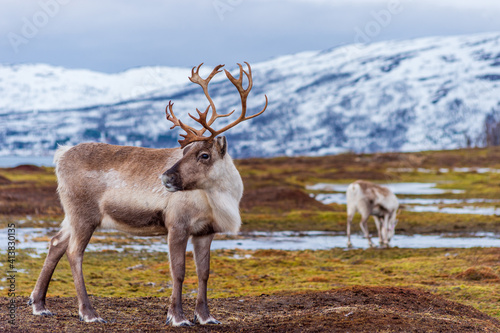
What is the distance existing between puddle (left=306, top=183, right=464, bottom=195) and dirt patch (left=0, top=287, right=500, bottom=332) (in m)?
43.4

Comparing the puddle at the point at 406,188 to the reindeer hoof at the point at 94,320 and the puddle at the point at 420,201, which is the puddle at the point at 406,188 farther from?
the reindeer hoof at the point at 94,320

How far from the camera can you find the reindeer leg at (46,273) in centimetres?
1114

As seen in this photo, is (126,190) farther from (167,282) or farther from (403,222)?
(403,222)

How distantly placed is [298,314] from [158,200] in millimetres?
3458

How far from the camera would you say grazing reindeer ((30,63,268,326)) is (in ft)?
34.8

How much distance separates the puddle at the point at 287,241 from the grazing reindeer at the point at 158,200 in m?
13.2

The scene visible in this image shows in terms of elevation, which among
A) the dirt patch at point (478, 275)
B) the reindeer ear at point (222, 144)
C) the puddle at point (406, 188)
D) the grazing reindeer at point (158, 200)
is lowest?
the puddle at point (406, 188)

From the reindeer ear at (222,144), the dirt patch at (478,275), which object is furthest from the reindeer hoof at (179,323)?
the dirt patch at (478,275)

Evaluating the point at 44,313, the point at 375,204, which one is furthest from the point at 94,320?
the point at 375,204

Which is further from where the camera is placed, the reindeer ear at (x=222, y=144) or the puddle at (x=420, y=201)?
the puddle at (x=420, y=201)

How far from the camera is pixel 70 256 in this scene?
11047mm

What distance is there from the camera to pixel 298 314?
11.6 m

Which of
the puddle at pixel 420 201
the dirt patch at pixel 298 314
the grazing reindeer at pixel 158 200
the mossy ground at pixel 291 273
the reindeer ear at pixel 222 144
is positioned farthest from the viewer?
the puddle at pixel 420 201

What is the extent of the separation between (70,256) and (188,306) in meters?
2.99
